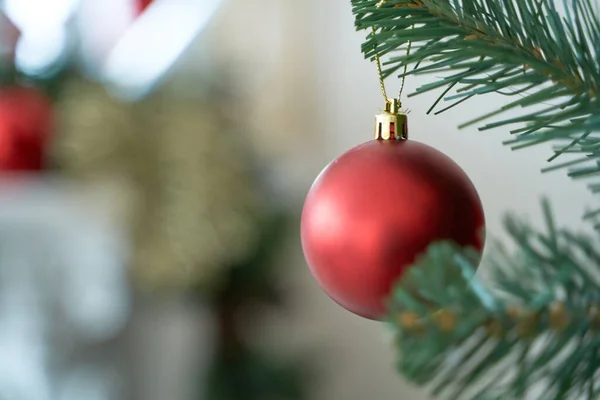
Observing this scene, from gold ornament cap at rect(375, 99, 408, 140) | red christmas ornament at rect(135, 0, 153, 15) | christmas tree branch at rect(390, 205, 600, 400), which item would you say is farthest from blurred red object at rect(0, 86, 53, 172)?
christmas tree branch at rect(390, 205, 600, 400)

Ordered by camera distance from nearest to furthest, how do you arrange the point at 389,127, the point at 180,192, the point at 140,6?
the point at 389,127
the point at 180,192
the point at 140,6

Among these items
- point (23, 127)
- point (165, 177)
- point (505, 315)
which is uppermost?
point (23, 127)

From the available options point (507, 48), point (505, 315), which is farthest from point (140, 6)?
point (505, 315)

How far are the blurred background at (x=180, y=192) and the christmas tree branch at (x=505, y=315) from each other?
3.01ft

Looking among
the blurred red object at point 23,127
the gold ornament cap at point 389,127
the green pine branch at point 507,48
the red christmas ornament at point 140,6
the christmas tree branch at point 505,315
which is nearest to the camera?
the christmas tree branch at point 505,315

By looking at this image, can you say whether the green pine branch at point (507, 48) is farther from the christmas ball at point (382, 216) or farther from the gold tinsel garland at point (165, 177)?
the gold tinsel garland at point (165, 177)

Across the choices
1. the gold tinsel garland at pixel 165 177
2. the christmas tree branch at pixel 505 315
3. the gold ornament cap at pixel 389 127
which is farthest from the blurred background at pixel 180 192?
the christmas tree branch at pixel 505 315

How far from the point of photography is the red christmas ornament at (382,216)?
34 centimetres

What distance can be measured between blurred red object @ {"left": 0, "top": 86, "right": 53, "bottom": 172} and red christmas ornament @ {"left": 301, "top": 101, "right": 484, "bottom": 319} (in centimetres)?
104

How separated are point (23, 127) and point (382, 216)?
1.09 metres

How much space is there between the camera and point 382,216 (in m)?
0.34

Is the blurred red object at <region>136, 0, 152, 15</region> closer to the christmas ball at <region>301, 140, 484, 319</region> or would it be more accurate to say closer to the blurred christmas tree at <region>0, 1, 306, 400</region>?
the blurred christmas tree at <region>0, 1, 306, 400</region>

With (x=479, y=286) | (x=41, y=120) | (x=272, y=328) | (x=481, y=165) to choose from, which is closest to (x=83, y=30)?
(x=41, y=120)

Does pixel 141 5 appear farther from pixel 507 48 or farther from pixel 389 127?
pixel 507 48
